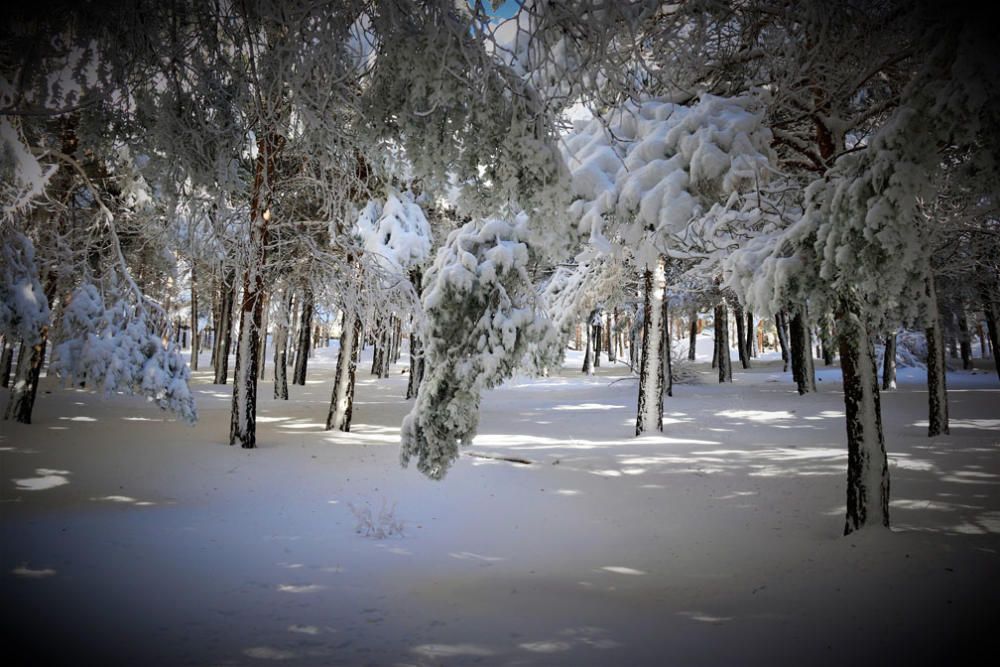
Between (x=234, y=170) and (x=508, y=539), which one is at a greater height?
(x=234, y=170)

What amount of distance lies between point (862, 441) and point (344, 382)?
11.1 m

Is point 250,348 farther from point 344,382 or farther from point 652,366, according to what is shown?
point 652,366

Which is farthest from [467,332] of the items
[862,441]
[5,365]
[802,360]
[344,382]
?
[5,365]

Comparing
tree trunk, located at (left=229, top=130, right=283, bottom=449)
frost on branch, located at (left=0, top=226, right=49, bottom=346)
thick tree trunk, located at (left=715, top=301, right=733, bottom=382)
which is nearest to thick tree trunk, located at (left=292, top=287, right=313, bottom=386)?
tree trunk, located at (left=229, top=130, right=283, bottom=449)

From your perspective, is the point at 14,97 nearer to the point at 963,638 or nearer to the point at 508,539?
the point at 508,539

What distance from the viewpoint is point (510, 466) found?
34.1 ft

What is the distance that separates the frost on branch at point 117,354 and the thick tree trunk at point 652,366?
9.77 m

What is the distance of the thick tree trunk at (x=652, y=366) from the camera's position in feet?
43.4

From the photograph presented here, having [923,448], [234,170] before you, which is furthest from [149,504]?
[923,448]

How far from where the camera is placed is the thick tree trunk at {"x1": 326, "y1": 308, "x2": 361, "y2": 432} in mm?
13625

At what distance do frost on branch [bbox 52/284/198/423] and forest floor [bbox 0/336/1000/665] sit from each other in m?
1.22

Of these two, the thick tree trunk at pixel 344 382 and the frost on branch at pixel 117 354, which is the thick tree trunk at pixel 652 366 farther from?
the frost on branch at pixel 117 354

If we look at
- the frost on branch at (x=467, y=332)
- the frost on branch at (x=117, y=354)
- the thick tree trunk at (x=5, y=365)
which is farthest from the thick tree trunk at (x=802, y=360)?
the thick tree trunk at (x=5, y=365)

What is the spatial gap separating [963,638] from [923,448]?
851cm
